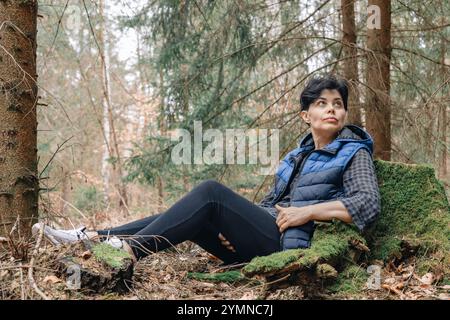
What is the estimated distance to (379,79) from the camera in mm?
5129

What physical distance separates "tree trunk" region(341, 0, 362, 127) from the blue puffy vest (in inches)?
74.5

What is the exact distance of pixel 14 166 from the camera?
319 cm

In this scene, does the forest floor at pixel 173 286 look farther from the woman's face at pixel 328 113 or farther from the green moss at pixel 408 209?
the woman's face at pixel 328 113

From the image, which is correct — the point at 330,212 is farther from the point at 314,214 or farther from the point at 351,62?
the point at 351,62

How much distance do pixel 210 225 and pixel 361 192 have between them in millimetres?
1027

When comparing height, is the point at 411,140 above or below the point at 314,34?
below

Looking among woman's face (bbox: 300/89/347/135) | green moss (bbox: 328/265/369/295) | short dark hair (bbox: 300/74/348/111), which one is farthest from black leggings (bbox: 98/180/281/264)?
short dark hair (bbox: 300/74/348/111)

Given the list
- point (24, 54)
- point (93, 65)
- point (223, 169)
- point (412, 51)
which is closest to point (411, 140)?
point (412, 51)

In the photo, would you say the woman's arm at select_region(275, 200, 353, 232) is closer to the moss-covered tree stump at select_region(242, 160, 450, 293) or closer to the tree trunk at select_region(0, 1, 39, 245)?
the moss-covered tree stump at select_region(242, 160, 450, 293)

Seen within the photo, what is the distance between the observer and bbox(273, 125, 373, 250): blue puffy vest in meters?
3.12

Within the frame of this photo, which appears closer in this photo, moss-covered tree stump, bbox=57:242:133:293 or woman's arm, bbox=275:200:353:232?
moss-covered tree stump, bbox=57:242:133:293

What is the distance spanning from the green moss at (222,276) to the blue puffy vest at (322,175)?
350 millimetres

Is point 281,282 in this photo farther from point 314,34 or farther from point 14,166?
point 314,34

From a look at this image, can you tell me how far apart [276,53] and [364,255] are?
380cm
